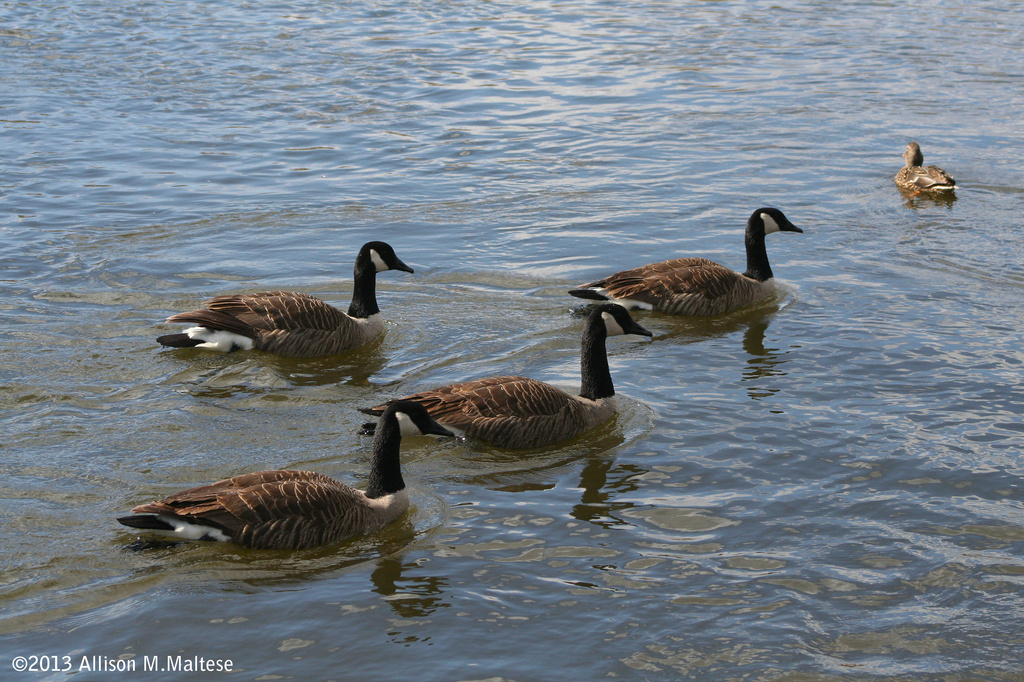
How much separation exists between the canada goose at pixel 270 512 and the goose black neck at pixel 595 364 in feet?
8.89

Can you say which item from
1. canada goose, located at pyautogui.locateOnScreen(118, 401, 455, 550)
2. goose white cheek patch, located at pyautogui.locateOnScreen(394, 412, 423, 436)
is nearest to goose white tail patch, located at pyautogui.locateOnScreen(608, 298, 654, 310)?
goose white cheek patch, located at pyautogui.locateOnScreen(394, 412, 423, 436)

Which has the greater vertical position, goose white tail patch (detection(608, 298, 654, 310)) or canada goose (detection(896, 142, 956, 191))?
canada goose (detection(896, 142, 956, 191))

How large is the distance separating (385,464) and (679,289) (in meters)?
5.82

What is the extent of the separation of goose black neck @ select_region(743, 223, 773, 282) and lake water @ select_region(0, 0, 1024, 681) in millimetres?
476

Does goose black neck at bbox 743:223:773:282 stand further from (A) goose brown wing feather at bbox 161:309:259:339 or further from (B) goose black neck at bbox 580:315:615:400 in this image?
(A) goose brown wing feather at bbox 161:309:259:339

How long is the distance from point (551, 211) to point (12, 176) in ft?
29.8

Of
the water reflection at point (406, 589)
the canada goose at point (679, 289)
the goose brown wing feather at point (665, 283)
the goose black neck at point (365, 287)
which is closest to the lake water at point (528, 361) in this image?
the water reflection at point (406, 589)

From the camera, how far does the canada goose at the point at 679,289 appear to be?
12.7 m

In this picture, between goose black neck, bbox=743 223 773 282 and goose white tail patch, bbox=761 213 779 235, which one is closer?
goose black neck, bbox=743 223 773 282

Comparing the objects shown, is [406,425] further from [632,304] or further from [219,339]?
[632,304]

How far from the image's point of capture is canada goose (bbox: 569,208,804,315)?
41.8 ft

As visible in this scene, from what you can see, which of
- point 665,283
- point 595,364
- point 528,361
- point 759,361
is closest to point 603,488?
point 595,364

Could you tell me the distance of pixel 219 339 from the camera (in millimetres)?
11305

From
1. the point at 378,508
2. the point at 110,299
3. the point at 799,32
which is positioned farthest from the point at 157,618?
the point at 799,32
